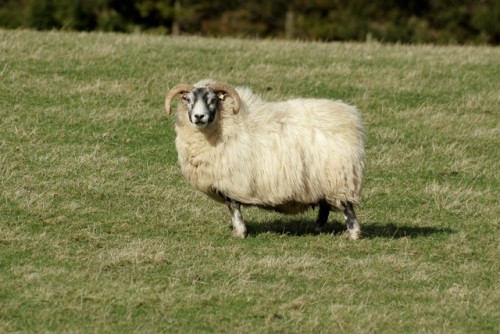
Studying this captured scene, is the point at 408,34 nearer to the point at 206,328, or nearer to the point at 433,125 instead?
the point at 433,125

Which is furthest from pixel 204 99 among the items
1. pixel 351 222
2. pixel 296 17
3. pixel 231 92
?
pixel 296 17

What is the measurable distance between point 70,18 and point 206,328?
3720 cm

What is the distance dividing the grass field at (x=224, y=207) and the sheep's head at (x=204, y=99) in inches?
61.1

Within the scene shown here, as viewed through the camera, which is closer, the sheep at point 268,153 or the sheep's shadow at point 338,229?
the sheep at point 268,153

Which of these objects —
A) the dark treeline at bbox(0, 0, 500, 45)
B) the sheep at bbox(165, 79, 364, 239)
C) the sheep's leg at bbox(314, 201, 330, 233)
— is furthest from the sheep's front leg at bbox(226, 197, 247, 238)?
the dark treeline at bbox(0, 0, 500, 45)

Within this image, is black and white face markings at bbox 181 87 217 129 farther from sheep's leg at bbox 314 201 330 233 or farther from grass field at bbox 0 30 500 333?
sheep's leg at bbox 314 201 330 233

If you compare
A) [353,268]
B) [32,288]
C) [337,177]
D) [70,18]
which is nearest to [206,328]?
[32,288]

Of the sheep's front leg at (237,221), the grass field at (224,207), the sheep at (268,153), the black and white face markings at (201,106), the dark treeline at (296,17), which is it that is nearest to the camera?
the grass field at (224,207)

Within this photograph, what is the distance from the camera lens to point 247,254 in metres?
13.9

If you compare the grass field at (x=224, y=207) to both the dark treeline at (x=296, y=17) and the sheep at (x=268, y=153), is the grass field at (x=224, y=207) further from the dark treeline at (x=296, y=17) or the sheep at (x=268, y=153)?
the dark treeline at (x=296, y=17)

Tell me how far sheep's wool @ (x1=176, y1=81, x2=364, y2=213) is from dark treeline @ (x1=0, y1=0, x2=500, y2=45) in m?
32.8

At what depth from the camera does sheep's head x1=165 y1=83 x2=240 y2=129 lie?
14711mm

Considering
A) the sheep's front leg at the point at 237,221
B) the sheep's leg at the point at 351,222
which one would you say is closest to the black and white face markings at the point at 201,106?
the sheep's front leg at the point at 237,221

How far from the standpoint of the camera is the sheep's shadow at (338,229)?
1545cm
